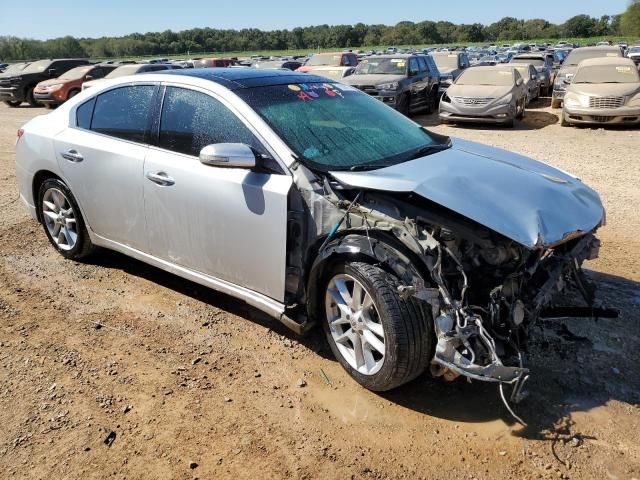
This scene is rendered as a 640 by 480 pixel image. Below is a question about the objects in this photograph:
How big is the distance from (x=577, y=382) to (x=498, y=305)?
2.88ft

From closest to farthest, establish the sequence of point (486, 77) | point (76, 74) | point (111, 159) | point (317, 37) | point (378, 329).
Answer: point (378, 329) < point (111, 159) < point (486, 77) < point (76, 74) < point (317, 37)

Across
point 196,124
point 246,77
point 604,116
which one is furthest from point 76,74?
point 196,124

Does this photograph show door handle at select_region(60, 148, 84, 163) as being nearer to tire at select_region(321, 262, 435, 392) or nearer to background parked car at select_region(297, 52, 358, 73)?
tire at select_region(321, 262, 435, 392)

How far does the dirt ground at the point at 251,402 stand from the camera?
2666 mm

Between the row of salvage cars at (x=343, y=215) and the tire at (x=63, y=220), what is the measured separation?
339 mm

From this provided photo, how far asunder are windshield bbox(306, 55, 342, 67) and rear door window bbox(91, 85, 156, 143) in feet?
52.3

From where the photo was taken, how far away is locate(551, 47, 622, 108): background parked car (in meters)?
15.2

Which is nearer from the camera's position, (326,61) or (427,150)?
(427,150)

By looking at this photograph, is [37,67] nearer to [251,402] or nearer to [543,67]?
[543,67]

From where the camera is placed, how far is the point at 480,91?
43.9ft

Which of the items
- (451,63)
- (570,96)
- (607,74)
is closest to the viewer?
(570,96)

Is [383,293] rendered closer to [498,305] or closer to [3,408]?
[498,305]

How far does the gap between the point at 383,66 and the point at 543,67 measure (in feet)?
24.9

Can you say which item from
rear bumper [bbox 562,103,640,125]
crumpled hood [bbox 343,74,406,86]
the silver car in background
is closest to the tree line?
crumpled hood [bbox 343,74,406,86]
